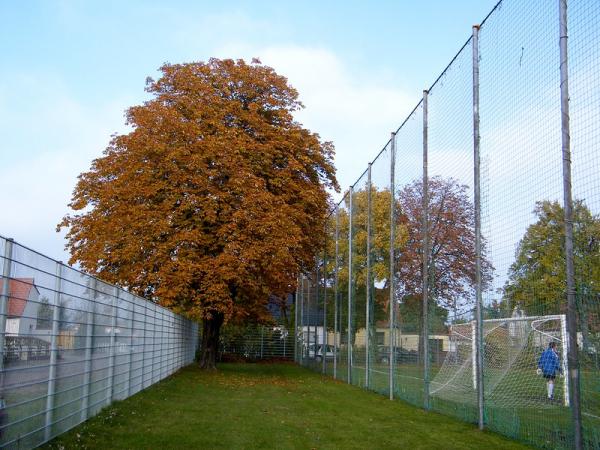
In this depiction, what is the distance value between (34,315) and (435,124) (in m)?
8.56

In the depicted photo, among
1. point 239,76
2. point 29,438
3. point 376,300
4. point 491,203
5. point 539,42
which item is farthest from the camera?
point 239,76

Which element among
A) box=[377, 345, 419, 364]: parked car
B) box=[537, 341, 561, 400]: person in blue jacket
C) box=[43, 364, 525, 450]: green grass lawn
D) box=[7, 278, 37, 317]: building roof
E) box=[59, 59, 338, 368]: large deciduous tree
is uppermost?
box=[59, 59, 338, 368]: large deciduous tree

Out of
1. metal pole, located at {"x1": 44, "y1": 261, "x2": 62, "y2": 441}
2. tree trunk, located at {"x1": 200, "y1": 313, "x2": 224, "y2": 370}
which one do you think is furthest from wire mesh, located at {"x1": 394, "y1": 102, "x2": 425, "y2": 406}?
tree trunk, located at {"x1": 200, "y1": 313, "x2": 224, "y2": 370}

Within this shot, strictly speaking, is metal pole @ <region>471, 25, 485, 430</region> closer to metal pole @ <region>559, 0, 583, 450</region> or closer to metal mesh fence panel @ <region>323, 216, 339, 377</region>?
metal pole @ <region>559, 0, 583, 450</region>

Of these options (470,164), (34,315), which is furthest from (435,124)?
(34,315)

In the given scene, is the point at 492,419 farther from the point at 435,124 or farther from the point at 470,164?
the point at 435,124

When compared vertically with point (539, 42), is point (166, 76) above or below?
above

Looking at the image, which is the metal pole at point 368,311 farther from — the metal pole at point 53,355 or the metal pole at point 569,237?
the metal pole at point 53,355

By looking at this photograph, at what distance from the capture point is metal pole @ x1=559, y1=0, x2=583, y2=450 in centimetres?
712

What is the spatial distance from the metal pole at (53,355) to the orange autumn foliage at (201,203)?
40.9 feet

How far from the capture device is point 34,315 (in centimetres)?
672

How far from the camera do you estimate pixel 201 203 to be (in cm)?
2117

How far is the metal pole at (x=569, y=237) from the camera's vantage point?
281 inches

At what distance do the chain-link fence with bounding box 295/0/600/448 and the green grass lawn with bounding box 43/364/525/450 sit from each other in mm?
769
